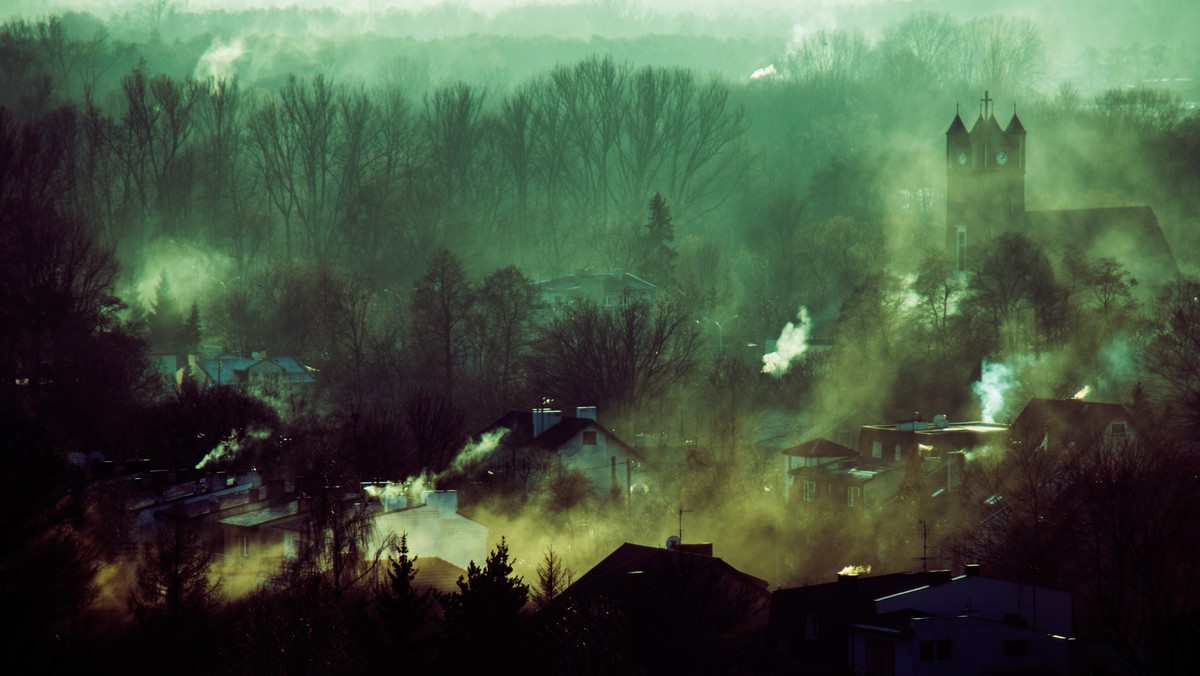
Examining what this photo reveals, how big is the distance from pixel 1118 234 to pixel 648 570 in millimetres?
48453

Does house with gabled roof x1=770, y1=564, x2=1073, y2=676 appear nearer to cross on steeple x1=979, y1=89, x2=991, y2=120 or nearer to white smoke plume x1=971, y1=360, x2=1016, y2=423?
white smoke plume x1=971, y1=360, x2=1016, y2=423

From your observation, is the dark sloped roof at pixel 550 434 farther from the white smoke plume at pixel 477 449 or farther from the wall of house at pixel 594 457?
the white smoke plume at pixel 477 449

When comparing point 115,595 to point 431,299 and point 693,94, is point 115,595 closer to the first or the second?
point 431,299

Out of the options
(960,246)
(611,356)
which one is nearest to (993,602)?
(611,356)

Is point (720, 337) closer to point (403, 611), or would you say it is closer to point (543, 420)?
point (543, 420)

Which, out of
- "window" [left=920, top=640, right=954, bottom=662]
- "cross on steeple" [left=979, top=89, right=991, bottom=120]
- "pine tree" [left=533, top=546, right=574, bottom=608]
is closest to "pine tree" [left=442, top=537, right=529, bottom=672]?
"pine tree" [left=533, top=546, right=574, bottom=608]

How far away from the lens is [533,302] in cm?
7038

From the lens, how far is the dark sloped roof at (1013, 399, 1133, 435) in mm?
44312

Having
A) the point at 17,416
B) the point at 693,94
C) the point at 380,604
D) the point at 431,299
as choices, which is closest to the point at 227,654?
the point at 380,604

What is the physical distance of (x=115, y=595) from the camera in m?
29.8

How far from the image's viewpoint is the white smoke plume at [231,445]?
43.6m

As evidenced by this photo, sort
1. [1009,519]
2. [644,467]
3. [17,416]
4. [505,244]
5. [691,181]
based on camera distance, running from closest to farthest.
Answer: [1009,519]
[17,416]
[644,467]
[505,244]
[691,181]

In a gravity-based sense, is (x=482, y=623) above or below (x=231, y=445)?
above

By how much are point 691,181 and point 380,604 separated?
73.0 metres
